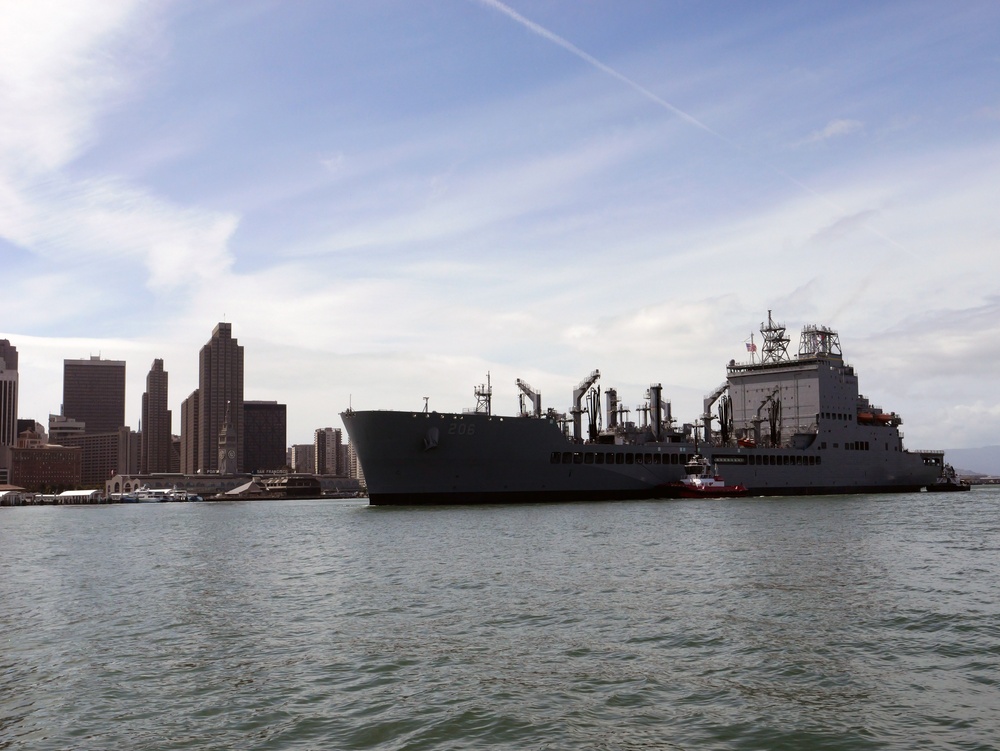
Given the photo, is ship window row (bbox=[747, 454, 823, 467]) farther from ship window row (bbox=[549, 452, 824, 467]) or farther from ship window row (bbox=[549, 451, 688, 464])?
ship window row (bbox=[549, 451, 688, 464])

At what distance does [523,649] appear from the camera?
46.7 feet

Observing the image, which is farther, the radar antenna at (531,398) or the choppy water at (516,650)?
the radar antenna at (531,398)

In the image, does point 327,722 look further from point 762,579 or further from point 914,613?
point 762,579

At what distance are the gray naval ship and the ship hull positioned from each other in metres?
0.08

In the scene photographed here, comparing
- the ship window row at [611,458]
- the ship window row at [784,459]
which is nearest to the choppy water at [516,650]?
the ship window row at [611,458]

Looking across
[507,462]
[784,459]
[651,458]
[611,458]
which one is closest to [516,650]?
[507,462]

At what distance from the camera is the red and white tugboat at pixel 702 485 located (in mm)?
68062

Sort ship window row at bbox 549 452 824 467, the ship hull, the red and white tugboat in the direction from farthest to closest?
the red and white tugboat < ship window row at bbox 549 452 824 467 < the ship hull

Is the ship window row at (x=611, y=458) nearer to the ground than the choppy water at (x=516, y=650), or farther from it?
farther from it

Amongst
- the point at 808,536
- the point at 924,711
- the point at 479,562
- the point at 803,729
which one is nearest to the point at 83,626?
the point at 479,562

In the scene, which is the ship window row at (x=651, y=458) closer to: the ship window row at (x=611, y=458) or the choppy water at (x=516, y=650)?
the ship window row at (x=611, y=458)

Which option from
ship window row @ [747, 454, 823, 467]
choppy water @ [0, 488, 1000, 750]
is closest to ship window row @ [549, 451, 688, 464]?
ship window row @ [747, 454, 823, 467]

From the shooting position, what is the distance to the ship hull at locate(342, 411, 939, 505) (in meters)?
55.2

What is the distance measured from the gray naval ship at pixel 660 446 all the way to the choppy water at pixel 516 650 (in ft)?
86.4
